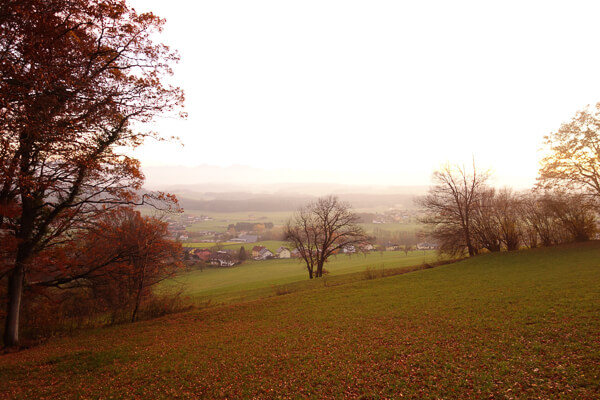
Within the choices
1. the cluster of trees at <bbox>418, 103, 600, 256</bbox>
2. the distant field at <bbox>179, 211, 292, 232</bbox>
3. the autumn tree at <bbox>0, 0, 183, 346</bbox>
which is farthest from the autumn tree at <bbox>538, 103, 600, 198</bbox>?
the distant field at <bbox>179, 211, 292, 232</bbox>

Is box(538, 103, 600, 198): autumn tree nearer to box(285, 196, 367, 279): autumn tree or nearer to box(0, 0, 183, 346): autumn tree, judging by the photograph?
box(285, 196, 367, 279): autumn tree

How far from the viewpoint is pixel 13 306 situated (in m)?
10.6

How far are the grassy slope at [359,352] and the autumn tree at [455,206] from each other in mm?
12267

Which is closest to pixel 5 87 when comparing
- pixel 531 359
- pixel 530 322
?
pixel 531 359

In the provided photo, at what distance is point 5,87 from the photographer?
629 centimetres

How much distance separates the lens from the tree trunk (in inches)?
411

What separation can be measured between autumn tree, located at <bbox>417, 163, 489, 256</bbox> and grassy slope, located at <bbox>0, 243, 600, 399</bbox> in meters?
12.3

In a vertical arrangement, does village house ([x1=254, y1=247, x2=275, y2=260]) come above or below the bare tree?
below

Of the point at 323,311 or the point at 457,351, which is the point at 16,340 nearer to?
the point at 323,311

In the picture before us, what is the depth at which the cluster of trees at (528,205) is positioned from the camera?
74.2ft

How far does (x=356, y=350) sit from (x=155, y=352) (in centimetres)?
743

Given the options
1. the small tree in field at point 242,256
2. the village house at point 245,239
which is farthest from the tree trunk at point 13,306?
the village house at point 245,239

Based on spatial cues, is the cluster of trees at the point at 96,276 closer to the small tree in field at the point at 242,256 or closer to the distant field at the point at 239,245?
the small tree in field at the point at 242,256

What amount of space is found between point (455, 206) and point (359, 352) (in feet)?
82.9
